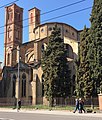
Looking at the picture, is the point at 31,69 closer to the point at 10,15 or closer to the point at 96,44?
the point at 96,44

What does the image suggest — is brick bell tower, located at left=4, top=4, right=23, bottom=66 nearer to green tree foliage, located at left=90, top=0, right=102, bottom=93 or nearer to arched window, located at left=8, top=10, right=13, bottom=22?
arched window, located at left=8, top=10, right=13, bottom=22

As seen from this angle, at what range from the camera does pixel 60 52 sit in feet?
148

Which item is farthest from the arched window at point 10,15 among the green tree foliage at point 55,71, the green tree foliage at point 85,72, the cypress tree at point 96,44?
the cypress tree at point 96,44

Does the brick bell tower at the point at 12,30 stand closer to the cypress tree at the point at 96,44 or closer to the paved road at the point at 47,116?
the cypress tree at the point at 96,44

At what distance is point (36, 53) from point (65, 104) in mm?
18987

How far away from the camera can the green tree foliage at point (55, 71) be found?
42.7 m

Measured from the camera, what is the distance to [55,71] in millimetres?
43750

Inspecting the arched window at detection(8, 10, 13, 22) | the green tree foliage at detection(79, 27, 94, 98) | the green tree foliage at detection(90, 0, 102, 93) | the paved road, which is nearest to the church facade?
the green tree foliage at detection(79, 27, 94, 98)

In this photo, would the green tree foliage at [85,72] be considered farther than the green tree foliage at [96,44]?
Yes

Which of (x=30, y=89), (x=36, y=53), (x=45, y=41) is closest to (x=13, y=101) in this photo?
(x=30, y=89)

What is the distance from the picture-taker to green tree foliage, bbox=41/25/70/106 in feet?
140

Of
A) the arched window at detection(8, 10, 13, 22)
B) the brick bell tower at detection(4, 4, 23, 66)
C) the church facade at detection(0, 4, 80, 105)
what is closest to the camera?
the church facade at detection(0, 4, 80, 105)

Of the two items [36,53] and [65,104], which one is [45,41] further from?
[65,104]

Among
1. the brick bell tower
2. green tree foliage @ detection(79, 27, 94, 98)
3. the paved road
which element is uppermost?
the brick bell tower
